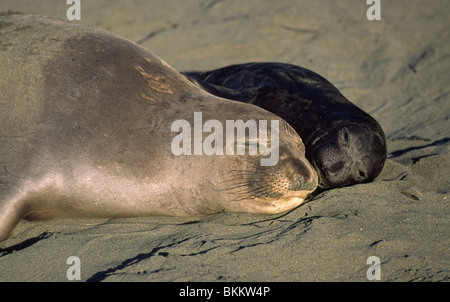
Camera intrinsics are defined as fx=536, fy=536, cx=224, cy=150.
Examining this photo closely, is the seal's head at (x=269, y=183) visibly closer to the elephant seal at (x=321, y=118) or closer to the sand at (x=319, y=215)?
the sand at (x=319, y=215)

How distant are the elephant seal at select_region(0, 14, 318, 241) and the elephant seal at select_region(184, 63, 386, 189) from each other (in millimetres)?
515

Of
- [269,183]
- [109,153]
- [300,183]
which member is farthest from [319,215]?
[109,153]

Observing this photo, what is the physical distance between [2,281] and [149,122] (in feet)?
4.65

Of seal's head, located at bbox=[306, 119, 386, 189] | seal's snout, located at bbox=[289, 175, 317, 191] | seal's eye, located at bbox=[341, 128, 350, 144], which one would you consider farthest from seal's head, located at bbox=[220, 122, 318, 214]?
seal's eye, located at bbox=[341, 128, 350, 144]

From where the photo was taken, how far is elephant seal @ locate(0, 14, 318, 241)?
356cm

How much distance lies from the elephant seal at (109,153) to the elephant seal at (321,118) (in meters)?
0.51

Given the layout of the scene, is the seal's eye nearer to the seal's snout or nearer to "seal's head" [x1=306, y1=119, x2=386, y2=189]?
"seal's head" [x1=306, y1=119, x2=386, y2=189]

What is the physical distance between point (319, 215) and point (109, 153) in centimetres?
150

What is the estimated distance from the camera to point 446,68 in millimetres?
6891

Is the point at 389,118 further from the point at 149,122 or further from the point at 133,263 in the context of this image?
the point at 133,263

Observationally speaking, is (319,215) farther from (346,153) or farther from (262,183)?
(346,153)

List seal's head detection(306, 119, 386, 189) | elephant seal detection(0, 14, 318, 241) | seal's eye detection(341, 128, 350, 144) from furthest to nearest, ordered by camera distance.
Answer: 1. seal's eye detection(341, 128, 350, 144)
2. seal's head detection(306, 119, 386, 189)
3. elephant seal detection(0, 14, 318, 241)

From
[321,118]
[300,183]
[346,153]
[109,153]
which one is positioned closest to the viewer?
[109,153]

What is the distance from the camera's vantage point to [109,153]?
11.9ft
